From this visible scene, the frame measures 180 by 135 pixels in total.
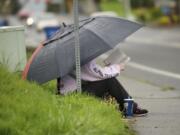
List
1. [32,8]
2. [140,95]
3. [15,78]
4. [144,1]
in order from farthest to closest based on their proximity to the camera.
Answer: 1. [144,1]
2. [32,8]
3. [140,95]
4. [15,78]

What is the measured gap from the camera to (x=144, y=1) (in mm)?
82000

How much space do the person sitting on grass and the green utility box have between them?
5.23 feet

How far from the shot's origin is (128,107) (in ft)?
30.5

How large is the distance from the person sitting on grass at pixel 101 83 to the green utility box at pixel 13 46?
1.59 m

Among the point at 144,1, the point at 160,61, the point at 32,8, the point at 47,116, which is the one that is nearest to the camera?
the point at 47,116

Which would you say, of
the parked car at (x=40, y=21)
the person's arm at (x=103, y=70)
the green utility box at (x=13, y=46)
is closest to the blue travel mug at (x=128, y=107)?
the person's arm at (x=103, y=70)

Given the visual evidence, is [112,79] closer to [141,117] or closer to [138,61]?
[141,117]

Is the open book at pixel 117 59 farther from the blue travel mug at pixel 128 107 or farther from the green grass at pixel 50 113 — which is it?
the green grass at pixel 50 113

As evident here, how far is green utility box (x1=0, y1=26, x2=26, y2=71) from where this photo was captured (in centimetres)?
1093

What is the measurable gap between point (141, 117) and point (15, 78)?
1783mm

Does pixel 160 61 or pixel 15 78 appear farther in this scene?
pixel 160 61

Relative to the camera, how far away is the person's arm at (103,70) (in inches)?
368

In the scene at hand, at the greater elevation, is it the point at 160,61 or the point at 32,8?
the point at 32,8

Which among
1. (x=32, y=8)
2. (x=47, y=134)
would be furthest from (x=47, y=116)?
(x=32, y=8)
